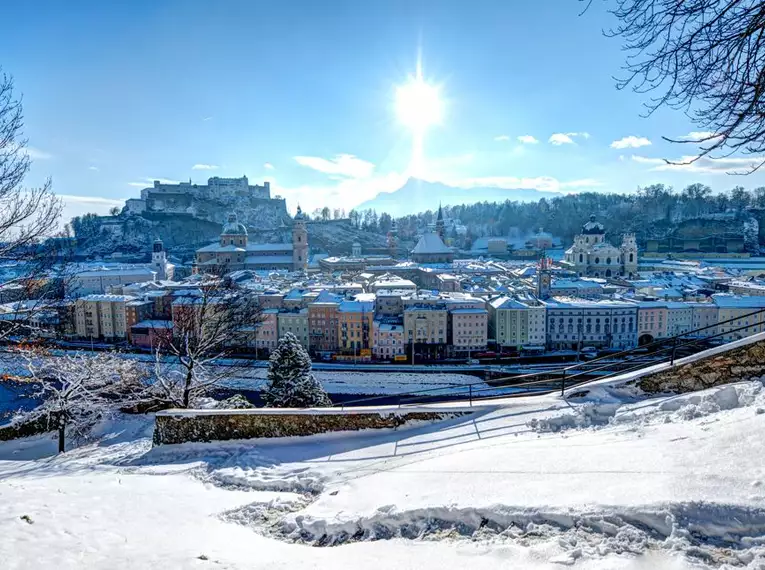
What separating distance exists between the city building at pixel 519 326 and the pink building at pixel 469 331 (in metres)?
1.21

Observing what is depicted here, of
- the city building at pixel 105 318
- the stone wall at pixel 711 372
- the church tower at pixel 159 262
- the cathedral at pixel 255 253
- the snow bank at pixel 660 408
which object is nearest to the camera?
the snow bank at pixel 660 408

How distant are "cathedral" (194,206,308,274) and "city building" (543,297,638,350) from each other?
34965mm

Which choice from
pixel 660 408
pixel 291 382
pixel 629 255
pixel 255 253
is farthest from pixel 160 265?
pixel 660 408

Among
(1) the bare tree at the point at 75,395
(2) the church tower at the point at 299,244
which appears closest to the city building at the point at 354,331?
(1) the bare tree at the point at 75,395

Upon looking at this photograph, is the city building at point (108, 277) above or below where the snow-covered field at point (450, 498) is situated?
below

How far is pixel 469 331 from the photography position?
2820 cm

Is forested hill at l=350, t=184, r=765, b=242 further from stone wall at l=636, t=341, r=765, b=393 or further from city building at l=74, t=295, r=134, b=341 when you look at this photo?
stone wall at l=636, t=341, r=765, b=393

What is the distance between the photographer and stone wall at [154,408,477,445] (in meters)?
4.89

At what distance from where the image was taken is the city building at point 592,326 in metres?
28.7

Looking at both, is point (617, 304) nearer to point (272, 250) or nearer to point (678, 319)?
point (678, 319)

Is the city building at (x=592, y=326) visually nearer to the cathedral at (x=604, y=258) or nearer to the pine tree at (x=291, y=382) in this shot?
the pine tree at (x=291, y=382)

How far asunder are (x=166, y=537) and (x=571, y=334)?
29334 millimetres

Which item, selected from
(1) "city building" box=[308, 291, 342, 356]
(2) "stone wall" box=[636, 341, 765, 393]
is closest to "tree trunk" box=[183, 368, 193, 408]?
(2) "stone wall" box=[636, 341, 765, 393]

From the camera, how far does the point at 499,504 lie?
2670 millimetres
